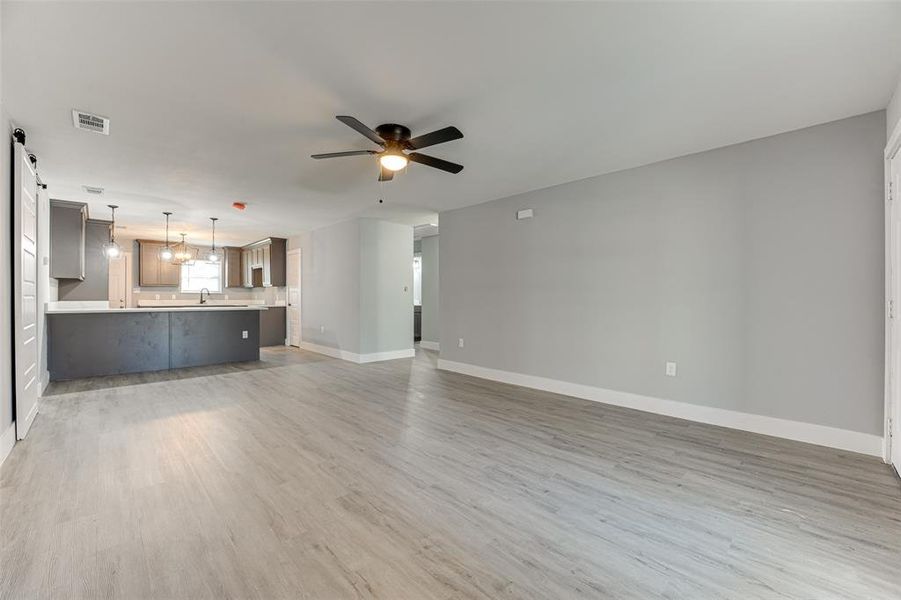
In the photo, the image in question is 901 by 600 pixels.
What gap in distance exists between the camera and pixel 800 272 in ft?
10.5

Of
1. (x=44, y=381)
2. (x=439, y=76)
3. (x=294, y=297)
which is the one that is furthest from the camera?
(x=294, y=297)

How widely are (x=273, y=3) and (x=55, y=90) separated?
1.96 metres

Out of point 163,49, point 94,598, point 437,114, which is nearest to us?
point 94,598

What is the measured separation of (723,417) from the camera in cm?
353

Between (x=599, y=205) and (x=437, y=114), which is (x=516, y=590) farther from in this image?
(x=599, y=205)

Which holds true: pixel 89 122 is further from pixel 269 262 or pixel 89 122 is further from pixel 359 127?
pixel 269 262

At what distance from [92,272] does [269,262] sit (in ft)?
10.3

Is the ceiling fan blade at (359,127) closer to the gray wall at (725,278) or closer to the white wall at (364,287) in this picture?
the gray wall at (725,278)

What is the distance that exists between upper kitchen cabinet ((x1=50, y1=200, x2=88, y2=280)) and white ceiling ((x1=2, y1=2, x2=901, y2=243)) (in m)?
2.03

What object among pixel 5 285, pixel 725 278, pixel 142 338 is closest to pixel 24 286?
pixel 5 285

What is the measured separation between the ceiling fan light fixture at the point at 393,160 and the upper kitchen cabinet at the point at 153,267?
841 cm

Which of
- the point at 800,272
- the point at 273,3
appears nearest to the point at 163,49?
the point at 273,3

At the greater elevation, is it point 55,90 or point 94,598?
point 55,90

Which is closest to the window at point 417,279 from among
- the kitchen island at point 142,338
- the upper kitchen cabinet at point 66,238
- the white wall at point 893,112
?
the kitchen island at point 142,338
